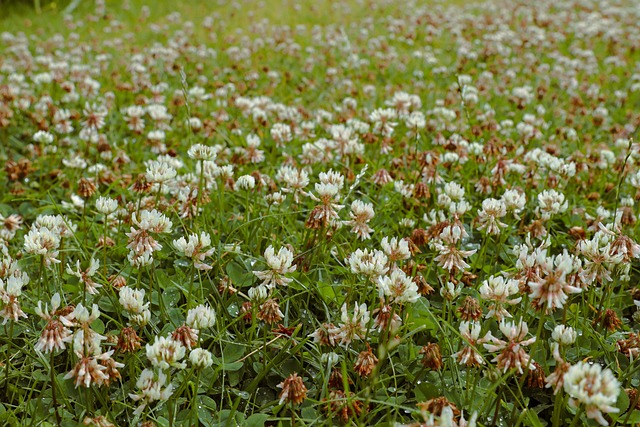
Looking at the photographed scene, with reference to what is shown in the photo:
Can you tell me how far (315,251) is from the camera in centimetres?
217

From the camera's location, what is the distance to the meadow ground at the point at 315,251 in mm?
1536

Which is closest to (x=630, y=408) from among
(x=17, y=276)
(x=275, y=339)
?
(x=275, y=339)

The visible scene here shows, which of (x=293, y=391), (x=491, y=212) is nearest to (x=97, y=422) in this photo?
(x=293, y=391)

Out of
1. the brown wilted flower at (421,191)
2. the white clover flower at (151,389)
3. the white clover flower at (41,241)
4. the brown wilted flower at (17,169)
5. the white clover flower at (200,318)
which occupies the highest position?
the white clover flower at (41,241)

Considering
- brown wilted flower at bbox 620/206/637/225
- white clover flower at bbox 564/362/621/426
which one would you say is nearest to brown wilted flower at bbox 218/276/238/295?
white clover flower at bbox 564/362/621/426

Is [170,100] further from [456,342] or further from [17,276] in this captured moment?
[456,342]

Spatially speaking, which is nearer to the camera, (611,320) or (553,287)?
(553,287)

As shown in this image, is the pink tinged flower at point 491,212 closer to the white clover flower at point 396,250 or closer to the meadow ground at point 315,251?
the meadow ground at point 315,251

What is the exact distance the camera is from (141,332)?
179 centimetres

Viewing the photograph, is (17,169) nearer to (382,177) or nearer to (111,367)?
(382,177)

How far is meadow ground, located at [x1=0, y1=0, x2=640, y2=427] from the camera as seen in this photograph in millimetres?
1536

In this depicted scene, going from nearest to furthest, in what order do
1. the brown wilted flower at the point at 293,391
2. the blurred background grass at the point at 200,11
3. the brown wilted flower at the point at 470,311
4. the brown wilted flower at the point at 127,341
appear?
the brown wilted flower at the point at 293,391
the brown wilted flower at the point at 127,341
the brown wilted flower at the point at 470,311
the blurred background grass at the point at 200,11

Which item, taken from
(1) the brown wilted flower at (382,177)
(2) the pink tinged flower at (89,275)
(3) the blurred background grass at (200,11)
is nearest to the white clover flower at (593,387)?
(2) the pink tinged flower at (89,275)

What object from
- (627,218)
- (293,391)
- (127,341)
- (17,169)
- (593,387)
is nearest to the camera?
(593,387)
